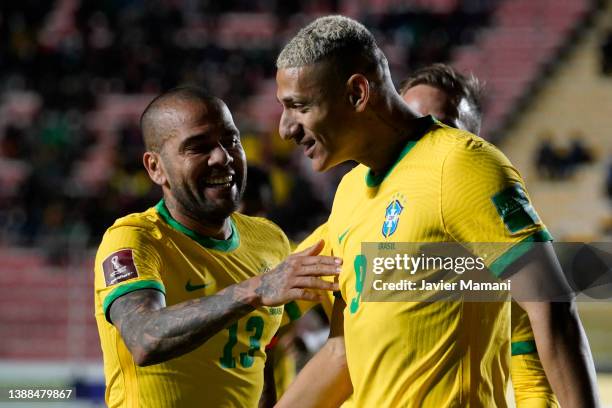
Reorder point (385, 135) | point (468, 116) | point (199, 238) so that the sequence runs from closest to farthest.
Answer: point (385, 135), point (199, 238), point (468, 116)

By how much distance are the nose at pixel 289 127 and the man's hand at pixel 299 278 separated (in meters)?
0.29

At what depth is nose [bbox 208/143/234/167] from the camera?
3562mm

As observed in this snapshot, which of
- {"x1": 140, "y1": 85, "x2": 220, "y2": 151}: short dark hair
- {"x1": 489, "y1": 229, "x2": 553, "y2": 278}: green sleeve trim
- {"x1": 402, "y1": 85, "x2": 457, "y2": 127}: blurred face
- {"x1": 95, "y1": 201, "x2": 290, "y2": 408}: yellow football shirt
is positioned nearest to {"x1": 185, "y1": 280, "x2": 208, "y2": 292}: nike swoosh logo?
{"x1": 95, "y1": 201, "x2": 290, "y2": 408}: yellow football shirt

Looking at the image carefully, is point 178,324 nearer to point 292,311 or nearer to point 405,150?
point 405,150

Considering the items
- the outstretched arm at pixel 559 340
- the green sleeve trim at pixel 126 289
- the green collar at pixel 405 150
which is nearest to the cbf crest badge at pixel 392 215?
the green collar at pixel 405 150

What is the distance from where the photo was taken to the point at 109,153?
14.8 meters

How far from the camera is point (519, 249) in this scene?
234cm

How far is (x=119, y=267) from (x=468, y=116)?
57.8 inches

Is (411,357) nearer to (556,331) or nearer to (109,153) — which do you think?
(556,331)

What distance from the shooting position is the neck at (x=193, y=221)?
3.70 metres

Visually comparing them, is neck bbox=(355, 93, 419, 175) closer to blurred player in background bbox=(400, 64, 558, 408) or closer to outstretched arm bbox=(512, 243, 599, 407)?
outstretched arm bbox=(512, 243, 599, 407)

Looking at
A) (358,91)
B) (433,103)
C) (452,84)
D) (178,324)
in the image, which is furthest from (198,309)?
(452,84)

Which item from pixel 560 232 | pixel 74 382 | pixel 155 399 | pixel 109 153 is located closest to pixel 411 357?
pixel 155 399

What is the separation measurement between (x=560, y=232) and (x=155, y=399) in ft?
36.0
